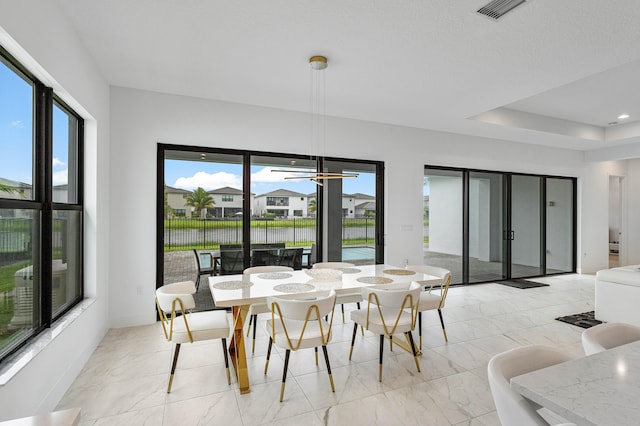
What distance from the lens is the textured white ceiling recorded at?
7.73ft

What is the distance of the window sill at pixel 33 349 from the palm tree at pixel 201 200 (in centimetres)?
175

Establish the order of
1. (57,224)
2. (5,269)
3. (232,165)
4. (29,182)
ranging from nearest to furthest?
(5,269) < (29,182) < (57,224) < (232,165)

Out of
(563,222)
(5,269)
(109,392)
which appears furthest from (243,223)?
(563,222)

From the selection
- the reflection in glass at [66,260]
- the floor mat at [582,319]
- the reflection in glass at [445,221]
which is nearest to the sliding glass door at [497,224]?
the reflection in glass at [445,221]

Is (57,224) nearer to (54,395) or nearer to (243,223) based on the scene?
(54,395)

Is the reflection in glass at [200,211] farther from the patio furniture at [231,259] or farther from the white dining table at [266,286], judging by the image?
the white dining table at [266,286]

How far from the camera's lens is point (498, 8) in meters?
2.32

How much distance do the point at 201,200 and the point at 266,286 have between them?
1953 millimetres

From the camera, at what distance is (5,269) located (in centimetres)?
186

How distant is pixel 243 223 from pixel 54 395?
2.66 m

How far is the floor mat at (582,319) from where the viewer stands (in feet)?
13.2

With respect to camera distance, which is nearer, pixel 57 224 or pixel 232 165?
pixel 57 224

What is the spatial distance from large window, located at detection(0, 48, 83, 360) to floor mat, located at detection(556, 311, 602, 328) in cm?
549

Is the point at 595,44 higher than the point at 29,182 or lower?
higher
